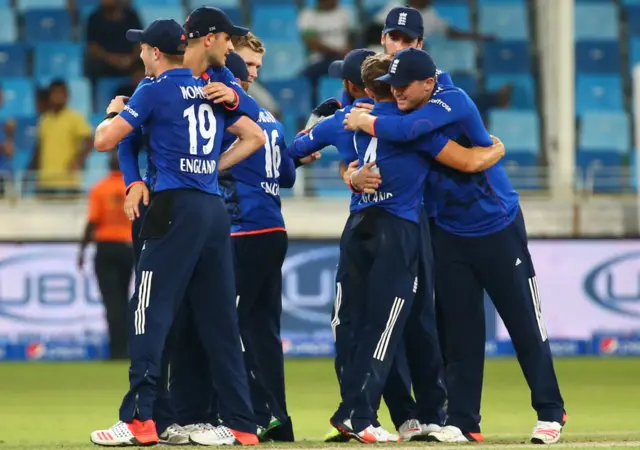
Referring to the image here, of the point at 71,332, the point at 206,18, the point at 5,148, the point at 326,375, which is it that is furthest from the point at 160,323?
the point at 5,148

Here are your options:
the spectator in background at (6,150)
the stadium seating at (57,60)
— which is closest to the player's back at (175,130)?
the spectator in background at (6,150)

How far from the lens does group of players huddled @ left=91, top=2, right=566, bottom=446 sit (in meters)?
7.35

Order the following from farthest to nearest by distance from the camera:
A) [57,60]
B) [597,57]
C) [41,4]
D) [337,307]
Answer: [597,57], [41,4], [57,60], [337,307]

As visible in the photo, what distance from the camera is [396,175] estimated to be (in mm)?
7773

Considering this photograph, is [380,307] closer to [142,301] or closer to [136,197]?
[142,301]

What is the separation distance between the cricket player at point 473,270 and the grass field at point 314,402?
306 mm

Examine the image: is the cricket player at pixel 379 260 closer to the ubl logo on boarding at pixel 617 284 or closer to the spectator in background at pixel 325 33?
the ubl logo on boarding at pixel 617 284

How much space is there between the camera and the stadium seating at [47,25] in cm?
1922

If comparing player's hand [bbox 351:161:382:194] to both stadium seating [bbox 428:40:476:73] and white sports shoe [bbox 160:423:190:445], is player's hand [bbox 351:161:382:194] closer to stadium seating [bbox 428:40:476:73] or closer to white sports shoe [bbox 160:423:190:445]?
white sports shoe [bbox 160:423:190:445]

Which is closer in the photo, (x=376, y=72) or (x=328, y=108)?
(x=376, y=72)

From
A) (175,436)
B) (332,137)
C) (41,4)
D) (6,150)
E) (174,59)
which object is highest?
(41,4)

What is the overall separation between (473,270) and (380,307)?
630 mm

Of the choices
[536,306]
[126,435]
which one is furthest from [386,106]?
[126,435]

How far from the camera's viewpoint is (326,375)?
44.3 ft
